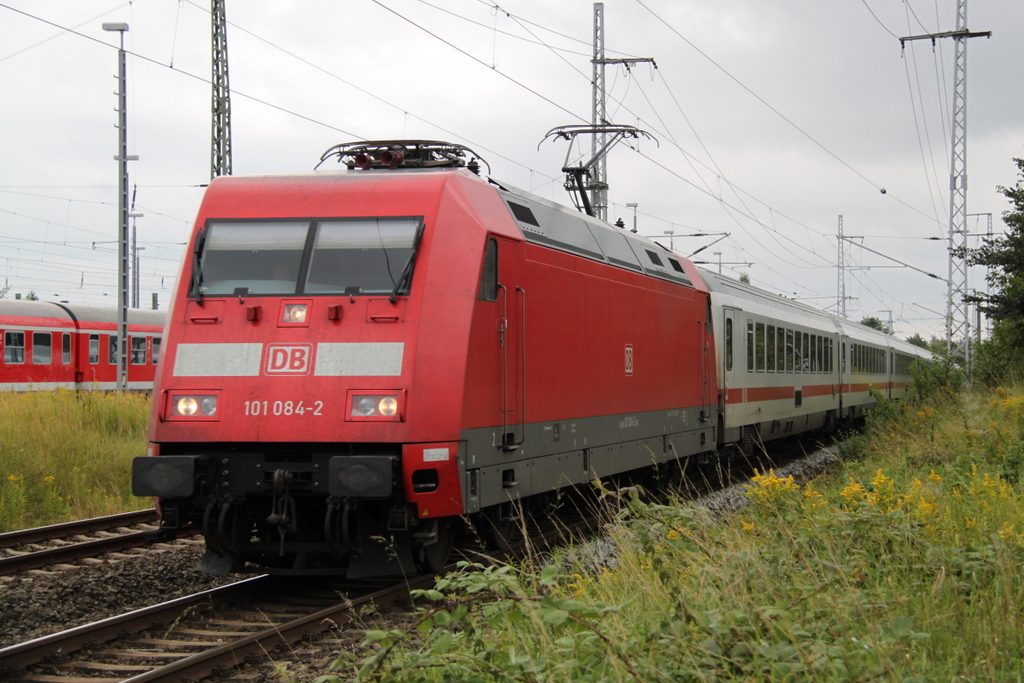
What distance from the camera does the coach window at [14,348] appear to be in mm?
21797

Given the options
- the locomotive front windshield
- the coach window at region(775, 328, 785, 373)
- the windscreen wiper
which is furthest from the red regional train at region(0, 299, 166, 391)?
the windscreen wiper

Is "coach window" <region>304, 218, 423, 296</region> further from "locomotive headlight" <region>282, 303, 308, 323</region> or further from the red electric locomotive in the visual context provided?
"locomotive headlight" <region>282, 303, 308, 323</region>

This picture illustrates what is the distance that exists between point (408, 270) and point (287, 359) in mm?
1069

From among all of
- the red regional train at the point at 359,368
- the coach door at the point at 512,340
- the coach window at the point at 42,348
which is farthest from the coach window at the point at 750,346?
the coach window at the point at 42,348

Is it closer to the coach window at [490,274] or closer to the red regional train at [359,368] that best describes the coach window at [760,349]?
the red regional train at [359,368]

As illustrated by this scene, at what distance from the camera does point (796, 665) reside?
3182mm

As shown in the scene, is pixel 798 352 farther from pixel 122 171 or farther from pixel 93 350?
pixel 93 350

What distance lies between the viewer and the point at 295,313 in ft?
23.2

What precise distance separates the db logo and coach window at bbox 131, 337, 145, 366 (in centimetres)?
2147

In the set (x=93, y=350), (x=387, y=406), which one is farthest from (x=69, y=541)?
(x=93, y=350)

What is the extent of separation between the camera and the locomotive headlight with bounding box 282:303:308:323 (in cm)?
704

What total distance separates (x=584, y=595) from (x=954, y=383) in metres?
19.1

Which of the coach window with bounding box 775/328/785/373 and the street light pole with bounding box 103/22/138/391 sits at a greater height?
the street light pole with bounding box 103/22/138/391

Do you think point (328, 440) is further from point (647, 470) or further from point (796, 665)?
point (647, 470)
